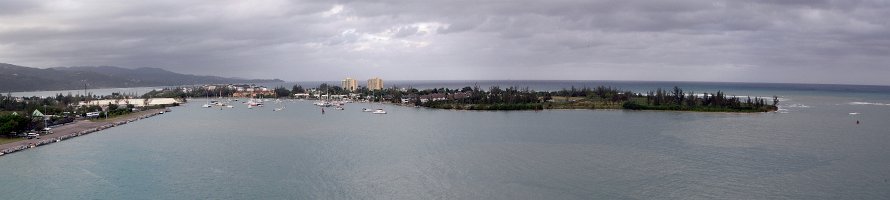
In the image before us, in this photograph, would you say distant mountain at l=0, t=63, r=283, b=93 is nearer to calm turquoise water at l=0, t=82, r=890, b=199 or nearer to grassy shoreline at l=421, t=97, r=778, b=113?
grassy shoreline at l=421, t=97, r=778, b=113

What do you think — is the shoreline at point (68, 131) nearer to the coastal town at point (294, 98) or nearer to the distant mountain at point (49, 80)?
the coastal town at point (294, 98)

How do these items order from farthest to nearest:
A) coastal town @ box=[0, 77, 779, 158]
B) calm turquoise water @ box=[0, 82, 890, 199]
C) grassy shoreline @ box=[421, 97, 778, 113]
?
grassy shoreline @ box=[421, 97, 778, 113] < coastal town @ box=[0, 77, 779, 158] < calm turquoise water @ box=[0, 82, 890, 199]

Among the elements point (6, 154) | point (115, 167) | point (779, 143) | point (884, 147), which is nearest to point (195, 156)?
point (115, 167)

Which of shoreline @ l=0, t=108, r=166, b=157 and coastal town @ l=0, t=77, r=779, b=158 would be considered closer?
shoreline @ l=0, t=108, r=166, b=157

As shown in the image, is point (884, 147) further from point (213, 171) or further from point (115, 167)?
point (115, 167)

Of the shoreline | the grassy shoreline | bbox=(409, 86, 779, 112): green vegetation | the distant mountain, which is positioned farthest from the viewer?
the distant mountain

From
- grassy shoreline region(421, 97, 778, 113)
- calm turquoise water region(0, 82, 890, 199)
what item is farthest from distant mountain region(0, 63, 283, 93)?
calm turquoise water region(0, 82, 890, 199)

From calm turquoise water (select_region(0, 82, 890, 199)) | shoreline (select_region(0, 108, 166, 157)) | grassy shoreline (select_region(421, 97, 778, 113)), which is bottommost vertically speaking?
calm turquoise water (select_region(0, 82, 890, 199))

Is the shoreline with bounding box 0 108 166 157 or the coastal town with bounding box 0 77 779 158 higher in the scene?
the coastal town with bounding box 0 77 779 158
